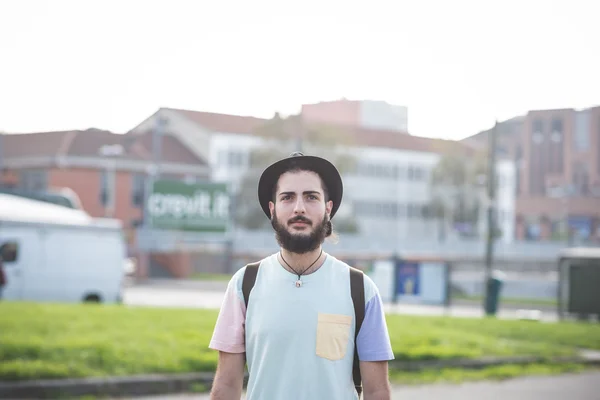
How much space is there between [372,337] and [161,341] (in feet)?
35.9

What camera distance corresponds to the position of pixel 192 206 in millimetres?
54938

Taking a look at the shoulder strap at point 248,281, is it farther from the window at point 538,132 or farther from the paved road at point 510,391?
the window at point 538,132

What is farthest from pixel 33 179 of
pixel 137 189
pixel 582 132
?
pixel 582 132

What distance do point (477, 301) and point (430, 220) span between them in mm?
40982

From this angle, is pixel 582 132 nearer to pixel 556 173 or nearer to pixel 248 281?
pixel 556 173

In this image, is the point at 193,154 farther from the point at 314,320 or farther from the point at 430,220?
the point at 314,320

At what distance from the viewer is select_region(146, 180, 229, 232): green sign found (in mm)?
54625

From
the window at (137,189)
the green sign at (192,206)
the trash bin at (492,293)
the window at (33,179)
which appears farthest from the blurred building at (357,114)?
Result: the trash bin at (492,293)

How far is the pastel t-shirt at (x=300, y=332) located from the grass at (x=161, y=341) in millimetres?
8091

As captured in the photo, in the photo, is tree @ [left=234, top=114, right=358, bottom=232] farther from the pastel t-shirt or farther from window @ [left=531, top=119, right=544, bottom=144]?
the pastel t-shirt

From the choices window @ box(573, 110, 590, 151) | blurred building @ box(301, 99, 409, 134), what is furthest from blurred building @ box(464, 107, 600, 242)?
blurred building @ box(301, 99, 409, 134)

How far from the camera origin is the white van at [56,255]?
2645 centimetres

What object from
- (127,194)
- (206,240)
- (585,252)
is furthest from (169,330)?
(127,194)

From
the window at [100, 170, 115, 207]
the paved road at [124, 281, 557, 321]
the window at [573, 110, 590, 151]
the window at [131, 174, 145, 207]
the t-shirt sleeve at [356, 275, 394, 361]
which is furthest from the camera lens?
the window at [573, 110, 590, 151]
